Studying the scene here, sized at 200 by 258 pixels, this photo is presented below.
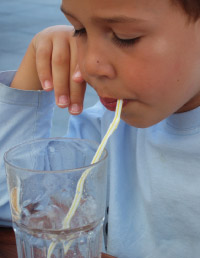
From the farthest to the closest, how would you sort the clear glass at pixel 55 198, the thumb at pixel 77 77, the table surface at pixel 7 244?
1. the thumb at pixel 77 77
2. the table surface at pixel 7 244
3. the clear glass at pixel 55 198

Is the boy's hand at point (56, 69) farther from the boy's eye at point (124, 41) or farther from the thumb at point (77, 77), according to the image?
the boy's eye at point (124, 41)

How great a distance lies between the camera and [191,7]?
56 centimetres

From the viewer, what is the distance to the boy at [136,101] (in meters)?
0.55

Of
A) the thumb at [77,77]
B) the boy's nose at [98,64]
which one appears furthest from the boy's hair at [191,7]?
the thumb at [77,77]

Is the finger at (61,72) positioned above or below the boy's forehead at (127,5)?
below

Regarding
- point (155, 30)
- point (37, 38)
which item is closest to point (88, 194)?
point (155, 30)

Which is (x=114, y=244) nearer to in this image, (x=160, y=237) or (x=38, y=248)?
(x=160, y=237)

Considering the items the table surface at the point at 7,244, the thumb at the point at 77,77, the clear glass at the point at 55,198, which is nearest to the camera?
the clear glass at the point at 55,198

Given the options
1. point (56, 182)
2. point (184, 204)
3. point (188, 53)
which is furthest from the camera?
point (184, 204)

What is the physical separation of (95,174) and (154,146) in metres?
0.34

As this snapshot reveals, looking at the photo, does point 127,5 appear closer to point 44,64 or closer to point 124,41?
point 124,41

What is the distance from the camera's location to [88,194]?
491mm

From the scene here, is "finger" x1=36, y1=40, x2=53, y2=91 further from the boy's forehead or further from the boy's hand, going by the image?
the boy's forehead

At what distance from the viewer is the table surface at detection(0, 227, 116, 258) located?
600 mm
